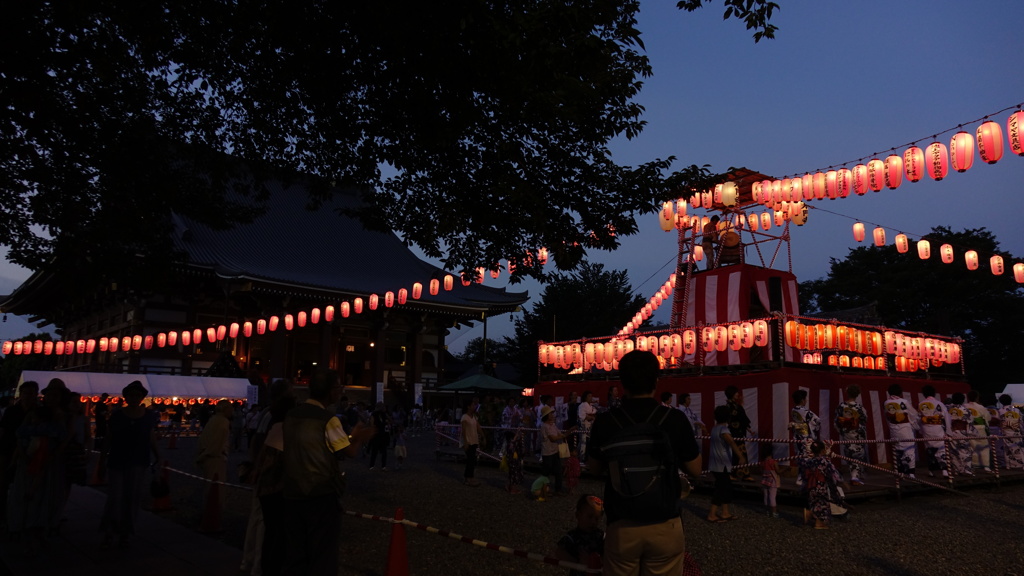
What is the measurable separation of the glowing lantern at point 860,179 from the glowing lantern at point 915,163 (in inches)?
53.6

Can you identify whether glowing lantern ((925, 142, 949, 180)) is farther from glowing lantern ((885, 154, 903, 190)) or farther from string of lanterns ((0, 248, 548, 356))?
string of lanterns ((0, 248, 548, 356))

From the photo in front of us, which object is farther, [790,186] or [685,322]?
[685,322]

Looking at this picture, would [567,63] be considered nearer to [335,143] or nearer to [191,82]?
[335,143]

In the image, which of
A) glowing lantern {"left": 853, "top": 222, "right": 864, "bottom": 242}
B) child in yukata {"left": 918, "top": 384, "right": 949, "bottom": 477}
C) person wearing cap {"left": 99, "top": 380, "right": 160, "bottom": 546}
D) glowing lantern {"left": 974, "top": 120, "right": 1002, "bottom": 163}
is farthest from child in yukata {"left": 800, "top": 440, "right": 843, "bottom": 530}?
glowing lantern {"left": 853, "top": 222, "right": 864, "bottom": 242}

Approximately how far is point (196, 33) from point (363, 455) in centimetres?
1333

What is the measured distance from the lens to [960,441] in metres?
11.8

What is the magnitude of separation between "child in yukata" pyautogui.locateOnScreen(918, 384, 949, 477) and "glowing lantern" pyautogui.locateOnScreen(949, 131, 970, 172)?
13.0ft

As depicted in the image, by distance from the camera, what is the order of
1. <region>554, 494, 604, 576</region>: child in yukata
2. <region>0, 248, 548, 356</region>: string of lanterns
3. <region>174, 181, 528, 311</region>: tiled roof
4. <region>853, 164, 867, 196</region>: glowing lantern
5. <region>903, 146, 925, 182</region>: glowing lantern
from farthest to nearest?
<region>174, 181, 528, 311</region>: tiled roof, <region>0, 248, 548, 356</region>: string of lanterns, <region>853, 164, 867, 196</region>: glowing lantern, <region>903, 146, 925, 182</region>: glowing lantern, <region>554, 494, 604, 576</region>: child in yukata

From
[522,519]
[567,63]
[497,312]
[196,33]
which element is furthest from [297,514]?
[497,312]

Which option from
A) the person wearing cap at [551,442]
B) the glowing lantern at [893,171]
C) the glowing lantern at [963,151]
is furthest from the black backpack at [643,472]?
the glowing lantern at [893,171]

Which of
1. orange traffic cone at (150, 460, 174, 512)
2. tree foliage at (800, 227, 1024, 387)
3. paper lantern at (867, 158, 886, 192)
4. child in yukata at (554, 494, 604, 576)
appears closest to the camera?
child in yukata at (554, 494, 604, 576)

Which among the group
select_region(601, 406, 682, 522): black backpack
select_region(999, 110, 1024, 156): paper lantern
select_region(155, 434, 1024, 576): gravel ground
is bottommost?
select_region(155, 434, 1024, 576): gravel ground

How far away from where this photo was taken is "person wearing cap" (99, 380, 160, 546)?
20.6 ft

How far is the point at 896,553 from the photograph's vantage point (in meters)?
6.62
